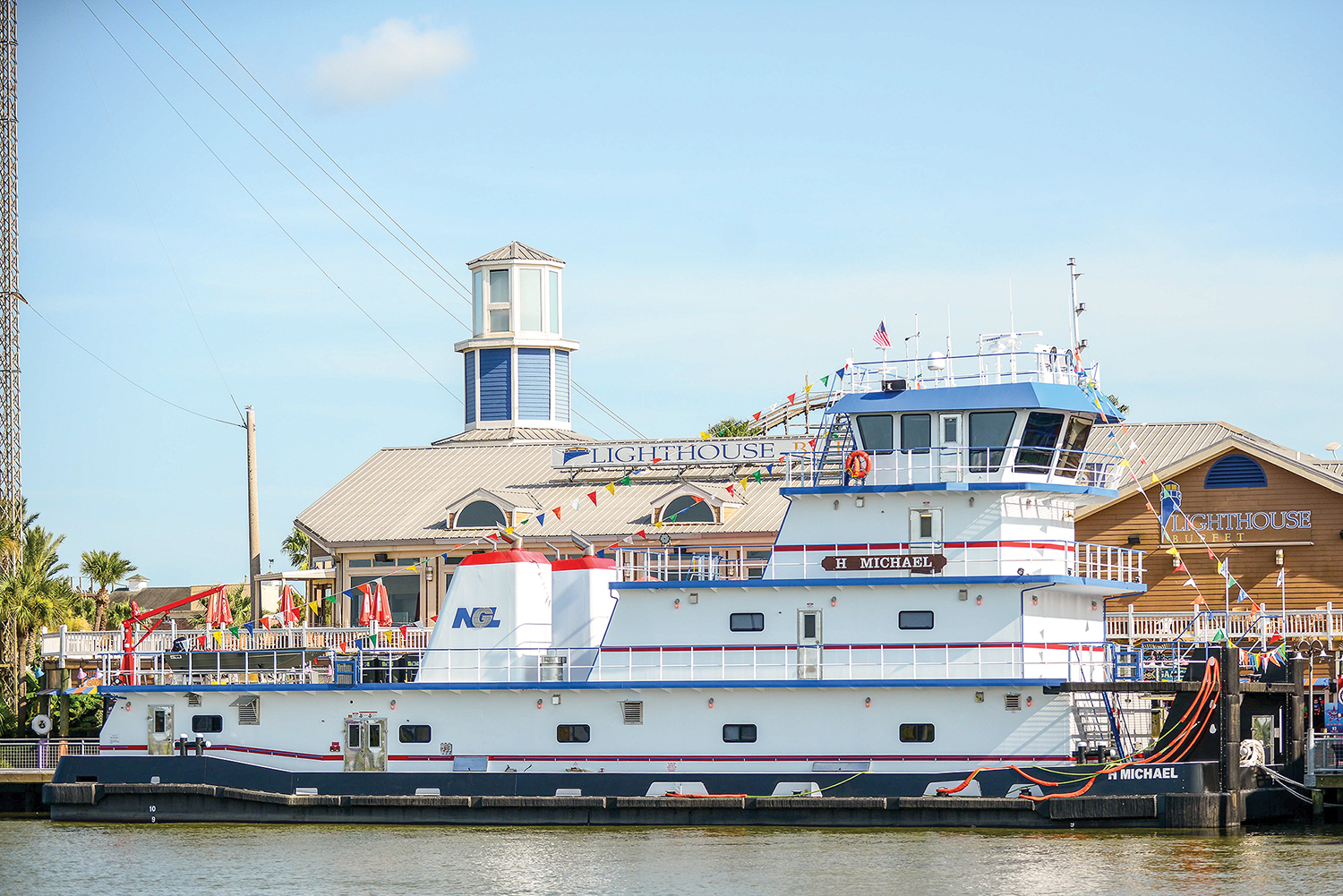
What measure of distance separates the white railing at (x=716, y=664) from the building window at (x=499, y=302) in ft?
80.9

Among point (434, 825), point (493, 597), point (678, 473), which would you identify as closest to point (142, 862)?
point (434, 825)

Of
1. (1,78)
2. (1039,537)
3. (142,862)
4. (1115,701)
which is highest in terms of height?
(1,78)

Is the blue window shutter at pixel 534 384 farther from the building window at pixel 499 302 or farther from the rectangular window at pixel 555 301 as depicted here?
the building window at pixel 499 302

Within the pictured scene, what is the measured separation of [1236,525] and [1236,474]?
1.26 meters

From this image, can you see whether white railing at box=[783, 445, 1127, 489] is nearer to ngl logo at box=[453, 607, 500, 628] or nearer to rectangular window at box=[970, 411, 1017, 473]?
rectangular window at box=[970, 411, 1017, 473]

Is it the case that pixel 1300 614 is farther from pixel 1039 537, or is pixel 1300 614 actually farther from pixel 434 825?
pixel 434 825

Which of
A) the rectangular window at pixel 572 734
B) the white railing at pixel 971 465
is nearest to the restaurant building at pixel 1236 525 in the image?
the white railing at pixel 971 465

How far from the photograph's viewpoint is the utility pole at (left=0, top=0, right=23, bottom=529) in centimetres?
5100

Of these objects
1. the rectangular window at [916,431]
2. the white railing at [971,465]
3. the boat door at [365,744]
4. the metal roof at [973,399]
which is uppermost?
the metal roof at [973,399]

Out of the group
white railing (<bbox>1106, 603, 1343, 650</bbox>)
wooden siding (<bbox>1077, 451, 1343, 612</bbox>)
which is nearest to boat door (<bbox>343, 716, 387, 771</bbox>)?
white railing (<bbox>1106, 603, 1343, 650</bbox>)

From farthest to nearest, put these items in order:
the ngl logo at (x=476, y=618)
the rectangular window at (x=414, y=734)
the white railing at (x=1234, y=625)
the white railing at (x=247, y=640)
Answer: the white railing at (x=247, y=640), the white railing at (x=1234, y=625), the ngl logo at (x=476, y=618), the rectangular window at (x=414, y=734)

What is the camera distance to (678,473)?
48.9 metres

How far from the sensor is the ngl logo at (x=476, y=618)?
105 ft

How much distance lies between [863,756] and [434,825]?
780cm
